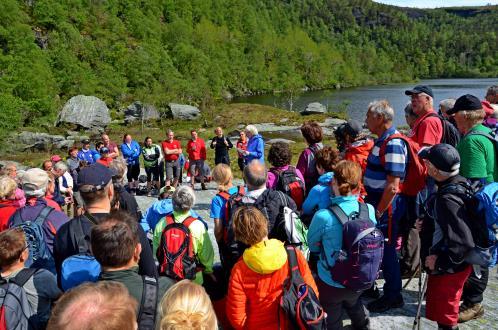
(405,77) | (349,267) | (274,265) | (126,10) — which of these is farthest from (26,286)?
(405,77)

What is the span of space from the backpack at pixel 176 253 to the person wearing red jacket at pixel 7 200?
65.9 inches

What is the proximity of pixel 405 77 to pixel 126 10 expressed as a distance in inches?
4986

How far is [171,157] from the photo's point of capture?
468 inches

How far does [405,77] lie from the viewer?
173 m

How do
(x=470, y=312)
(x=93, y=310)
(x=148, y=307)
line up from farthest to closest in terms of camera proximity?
(x=470, y=312) → (x=148, y=307) → (x=93, y=310)

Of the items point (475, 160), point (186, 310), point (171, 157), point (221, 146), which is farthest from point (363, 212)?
point (171, 157)

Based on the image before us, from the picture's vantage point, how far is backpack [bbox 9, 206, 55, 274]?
140 inches

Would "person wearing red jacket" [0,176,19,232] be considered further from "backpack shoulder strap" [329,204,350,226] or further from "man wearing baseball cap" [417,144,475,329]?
"man wearing baseball cap" [417,144,475,329]

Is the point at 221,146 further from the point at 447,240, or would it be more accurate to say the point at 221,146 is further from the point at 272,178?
the point at 447,240

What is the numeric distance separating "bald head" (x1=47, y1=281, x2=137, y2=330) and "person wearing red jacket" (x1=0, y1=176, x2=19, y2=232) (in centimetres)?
288

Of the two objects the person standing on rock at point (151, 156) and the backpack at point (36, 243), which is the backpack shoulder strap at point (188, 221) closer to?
the backpack at point (36, 243)

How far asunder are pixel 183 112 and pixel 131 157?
132 ft

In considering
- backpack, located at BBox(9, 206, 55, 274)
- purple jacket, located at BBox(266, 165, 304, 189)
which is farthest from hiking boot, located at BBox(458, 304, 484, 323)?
backpack, located at BBox(9, 206, 55, 274)

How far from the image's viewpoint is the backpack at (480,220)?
3.23 meters
